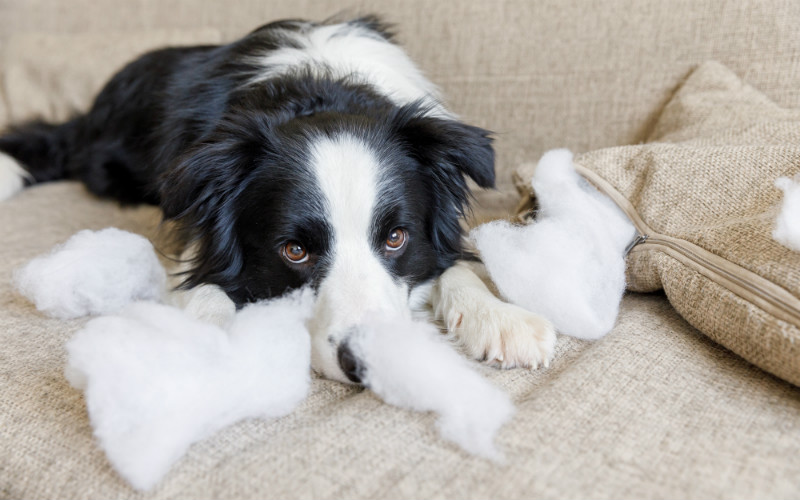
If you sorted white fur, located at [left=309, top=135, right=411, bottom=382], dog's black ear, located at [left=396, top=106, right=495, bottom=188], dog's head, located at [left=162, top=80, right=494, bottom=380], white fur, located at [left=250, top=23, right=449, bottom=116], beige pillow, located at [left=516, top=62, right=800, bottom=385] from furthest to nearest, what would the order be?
white fur, located at [left=250, top=23, right=449, bottom=116] < dog's black ear, located at [left=396, top=106, right=495, bottom=188] < dog's head, located at [left=162, top=80, right=494, bottom=380] < white fur, located at [left=309, top=135, right=411, bottom=382] < beige pillow, located at [left=516, top=62, right=800, bottom=385]

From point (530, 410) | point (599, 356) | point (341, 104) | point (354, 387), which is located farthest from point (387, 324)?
point (341, 104)

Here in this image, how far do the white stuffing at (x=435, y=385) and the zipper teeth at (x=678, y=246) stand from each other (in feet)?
1.70

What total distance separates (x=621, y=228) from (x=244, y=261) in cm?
96

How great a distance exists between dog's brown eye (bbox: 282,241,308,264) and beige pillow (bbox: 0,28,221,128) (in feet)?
6.08

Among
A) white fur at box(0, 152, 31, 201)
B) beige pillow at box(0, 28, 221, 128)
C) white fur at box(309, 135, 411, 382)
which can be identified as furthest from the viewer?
beige pillow at box(0, 28, 221, 128)

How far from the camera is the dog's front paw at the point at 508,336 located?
133 centimetres

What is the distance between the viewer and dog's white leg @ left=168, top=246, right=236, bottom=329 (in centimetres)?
154

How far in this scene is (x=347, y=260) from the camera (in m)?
1.47

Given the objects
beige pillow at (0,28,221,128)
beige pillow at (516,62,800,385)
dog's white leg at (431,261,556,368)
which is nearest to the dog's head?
dog's white leg at (431,261,556,368)

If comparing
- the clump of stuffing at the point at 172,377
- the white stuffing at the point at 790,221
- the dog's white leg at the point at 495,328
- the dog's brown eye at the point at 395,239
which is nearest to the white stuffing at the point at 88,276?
the clump of stuffing at the point at 172,377

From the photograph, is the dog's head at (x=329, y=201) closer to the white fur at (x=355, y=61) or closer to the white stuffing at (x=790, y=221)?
the white fur at (x=355, y=61)

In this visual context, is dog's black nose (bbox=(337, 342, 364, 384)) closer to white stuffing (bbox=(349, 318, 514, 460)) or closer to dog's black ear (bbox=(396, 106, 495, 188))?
white stuffing (bbox=(349, 318, 514, 460))

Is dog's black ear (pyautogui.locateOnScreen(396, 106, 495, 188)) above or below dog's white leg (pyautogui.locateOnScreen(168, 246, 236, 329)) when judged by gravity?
above

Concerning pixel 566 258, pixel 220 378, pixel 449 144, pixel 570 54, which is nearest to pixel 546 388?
pixel 566 258
